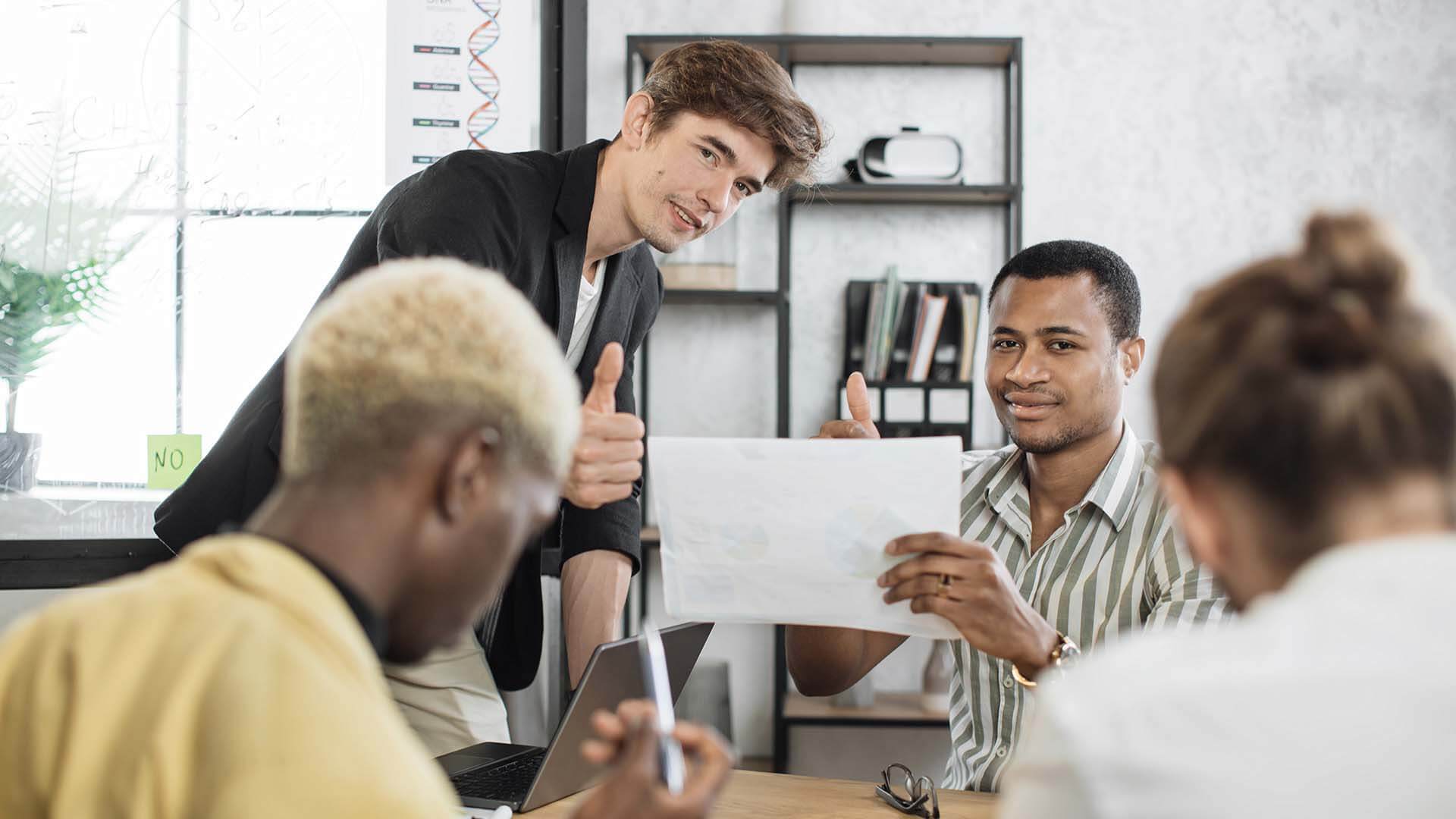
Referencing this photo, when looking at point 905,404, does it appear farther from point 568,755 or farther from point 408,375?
point 408,375

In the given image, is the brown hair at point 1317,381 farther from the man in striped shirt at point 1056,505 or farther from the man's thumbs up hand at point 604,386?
the man in striped shirt at point 1056,505

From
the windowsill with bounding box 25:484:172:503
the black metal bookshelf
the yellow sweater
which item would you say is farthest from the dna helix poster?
the yellow sweater

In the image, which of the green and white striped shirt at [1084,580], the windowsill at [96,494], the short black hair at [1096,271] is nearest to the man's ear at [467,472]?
the green and white striped shirt at [1084,580]

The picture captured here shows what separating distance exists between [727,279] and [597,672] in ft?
6.23

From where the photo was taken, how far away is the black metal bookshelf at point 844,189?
9.75 feet

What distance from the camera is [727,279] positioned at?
9.91ft

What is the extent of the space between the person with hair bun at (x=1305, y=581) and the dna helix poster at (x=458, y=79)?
6.42 feet

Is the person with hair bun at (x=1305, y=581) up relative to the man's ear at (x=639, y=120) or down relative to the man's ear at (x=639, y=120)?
down

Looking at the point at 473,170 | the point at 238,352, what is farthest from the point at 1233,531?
the point at 238,352

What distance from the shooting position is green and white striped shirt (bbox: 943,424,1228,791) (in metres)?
1.58

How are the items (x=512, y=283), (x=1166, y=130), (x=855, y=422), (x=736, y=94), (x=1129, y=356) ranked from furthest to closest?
(x=1166, y=130) < (x=1129, y=356) < (x=736, y=94) < (x=512, y=283) < (x=855, y=422)

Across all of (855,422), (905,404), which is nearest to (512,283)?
(855,422)

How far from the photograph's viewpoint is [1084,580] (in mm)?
1648

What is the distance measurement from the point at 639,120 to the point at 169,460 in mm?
1106
